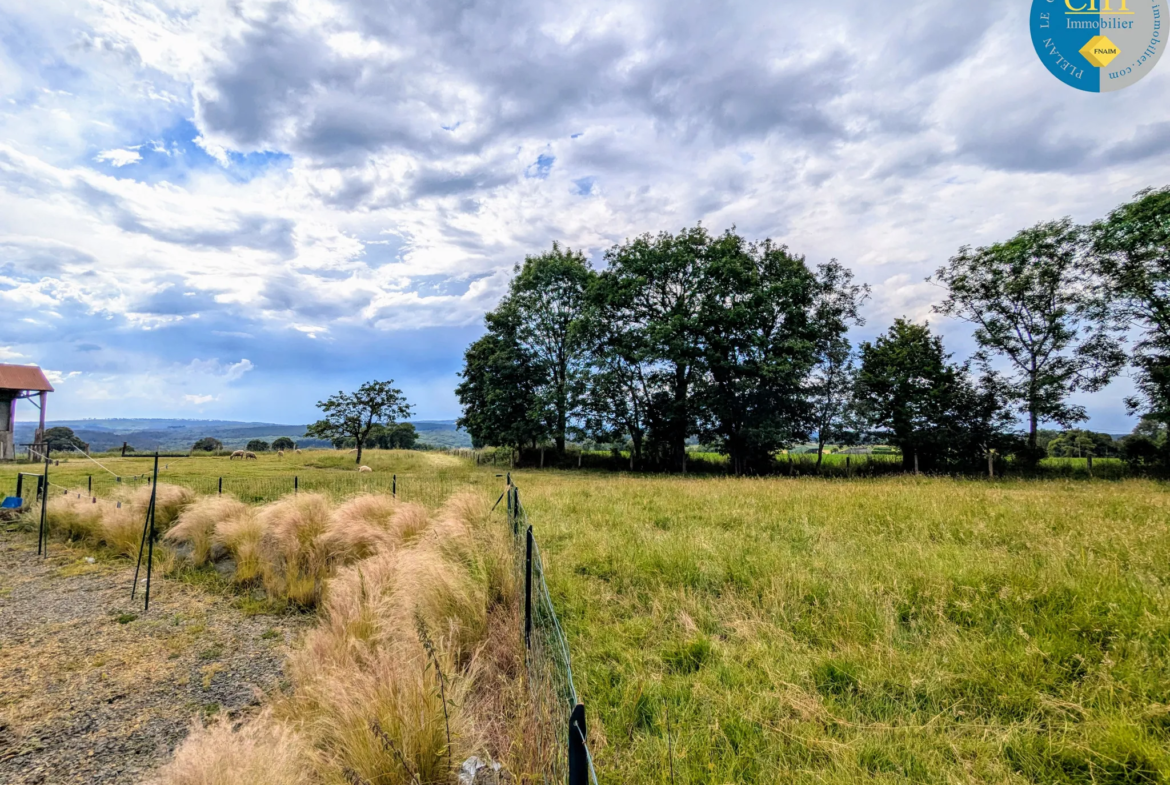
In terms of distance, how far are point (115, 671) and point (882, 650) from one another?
25.6 ft

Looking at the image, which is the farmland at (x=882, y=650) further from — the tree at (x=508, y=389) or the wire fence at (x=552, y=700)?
the tree at (x=508, y=389)

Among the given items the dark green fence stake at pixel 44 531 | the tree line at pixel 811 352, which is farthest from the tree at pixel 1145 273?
the dark green fence stake at pixel 44 531

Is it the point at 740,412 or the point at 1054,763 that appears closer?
the point at 1054,763

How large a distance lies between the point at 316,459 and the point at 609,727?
121 ft

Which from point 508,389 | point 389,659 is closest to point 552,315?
point 508,389

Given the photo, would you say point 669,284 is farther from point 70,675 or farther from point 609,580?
point 70,675

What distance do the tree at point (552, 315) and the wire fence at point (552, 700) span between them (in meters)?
23.2

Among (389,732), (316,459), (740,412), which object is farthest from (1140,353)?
(316,459)

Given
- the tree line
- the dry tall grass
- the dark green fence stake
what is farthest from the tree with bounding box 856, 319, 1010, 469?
the dark green fence stake

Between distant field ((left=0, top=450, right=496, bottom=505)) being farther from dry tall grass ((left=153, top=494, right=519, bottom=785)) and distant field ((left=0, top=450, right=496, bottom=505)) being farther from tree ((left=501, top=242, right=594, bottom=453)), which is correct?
tree ((left=501, top=242, right=594, bottom=453))

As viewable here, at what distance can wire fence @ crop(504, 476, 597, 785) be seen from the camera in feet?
4.55

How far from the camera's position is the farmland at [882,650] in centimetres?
234

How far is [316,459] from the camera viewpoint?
3334cm

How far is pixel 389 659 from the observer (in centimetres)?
346
